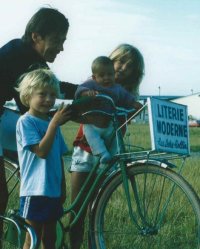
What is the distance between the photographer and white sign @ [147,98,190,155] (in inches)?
146

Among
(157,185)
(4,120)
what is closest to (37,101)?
(4,120)

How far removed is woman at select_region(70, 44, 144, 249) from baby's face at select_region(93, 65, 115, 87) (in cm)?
37

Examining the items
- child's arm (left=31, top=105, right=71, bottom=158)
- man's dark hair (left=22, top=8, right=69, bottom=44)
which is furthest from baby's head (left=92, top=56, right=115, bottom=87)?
child's arm (left=31, top=105, right=71, bottom=158)

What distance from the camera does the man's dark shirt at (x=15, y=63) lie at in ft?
13.8

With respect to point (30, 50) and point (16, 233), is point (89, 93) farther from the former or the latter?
point (16, 233)

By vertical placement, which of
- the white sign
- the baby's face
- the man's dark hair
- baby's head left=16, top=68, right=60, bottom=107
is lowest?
the white sign

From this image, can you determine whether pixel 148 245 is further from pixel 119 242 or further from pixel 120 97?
pixel 120 97

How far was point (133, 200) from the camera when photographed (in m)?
4.17

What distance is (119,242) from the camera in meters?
4.35

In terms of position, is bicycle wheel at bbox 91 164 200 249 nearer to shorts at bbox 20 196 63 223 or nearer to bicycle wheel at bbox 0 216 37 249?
shorts at bbox 20 196 63 223

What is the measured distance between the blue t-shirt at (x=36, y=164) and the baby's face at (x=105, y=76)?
578mm

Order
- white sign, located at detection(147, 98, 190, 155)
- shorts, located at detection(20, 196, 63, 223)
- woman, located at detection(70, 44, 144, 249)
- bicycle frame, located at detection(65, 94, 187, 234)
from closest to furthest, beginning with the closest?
white sign, located at detection(147, 98, 190, 155)
shorts, located at detection(20, 196, 63, 223)
bicycle frame, located at detection(65, 94, 187, 234)
woman, located at detection(70, 44, 144, 249)

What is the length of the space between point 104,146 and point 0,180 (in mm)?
716

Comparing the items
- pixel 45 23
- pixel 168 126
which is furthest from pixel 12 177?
pixel 168 126
